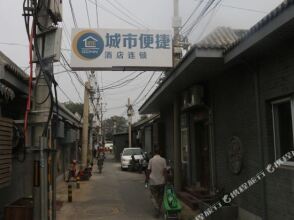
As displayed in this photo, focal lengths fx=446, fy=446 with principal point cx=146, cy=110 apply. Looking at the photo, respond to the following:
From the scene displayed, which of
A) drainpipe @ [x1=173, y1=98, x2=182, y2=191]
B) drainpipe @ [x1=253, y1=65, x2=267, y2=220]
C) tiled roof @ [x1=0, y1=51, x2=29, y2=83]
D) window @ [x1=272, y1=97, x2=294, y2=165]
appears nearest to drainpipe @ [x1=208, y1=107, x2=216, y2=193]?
drainpipe @ [x1=173, y1=98, x2=182, y2=191]

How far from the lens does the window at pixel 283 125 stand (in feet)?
25.9

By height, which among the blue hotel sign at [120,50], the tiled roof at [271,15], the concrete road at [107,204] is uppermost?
→ the blue hotel sign at [120,50]

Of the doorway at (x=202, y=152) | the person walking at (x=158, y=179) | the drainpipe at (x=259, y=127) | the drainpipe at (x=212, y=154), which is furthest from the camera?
the doorway at (x=202, y=152)

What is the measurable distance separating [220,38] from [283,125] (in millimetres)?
2848

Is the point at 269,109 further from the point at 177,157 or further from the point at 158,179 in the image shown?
the point at 177,157

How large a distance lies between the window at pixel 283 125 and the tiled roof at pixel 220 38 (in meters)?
1.74

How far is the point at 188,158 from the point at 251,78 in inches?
276

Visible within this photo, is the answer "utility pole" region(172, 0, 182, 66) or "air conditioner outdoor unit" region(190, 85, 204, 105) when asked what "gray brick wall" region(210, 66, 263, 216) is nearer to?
"air conditioner outdoor unit" region(190, 85, 204, 105)

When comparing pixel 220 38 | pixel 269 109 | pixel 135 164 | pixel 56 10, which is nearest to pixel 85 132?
pixel 135 164

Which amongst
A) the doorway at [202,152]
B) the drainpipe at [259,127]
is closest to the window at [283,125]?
the drainpipe at [259,127]

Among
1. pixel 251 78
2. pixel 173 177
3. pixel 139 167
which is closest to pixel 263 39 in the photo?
pixel 251 78

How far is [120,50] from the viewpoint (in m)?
16.9

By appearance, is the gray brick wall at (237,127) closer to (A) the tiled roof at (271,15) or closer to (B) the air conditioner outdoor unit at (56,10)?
→ (A) the tiled roof at (271,15)

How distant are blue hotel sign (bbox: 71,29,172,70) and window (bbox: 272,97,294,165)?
9.16 metres
